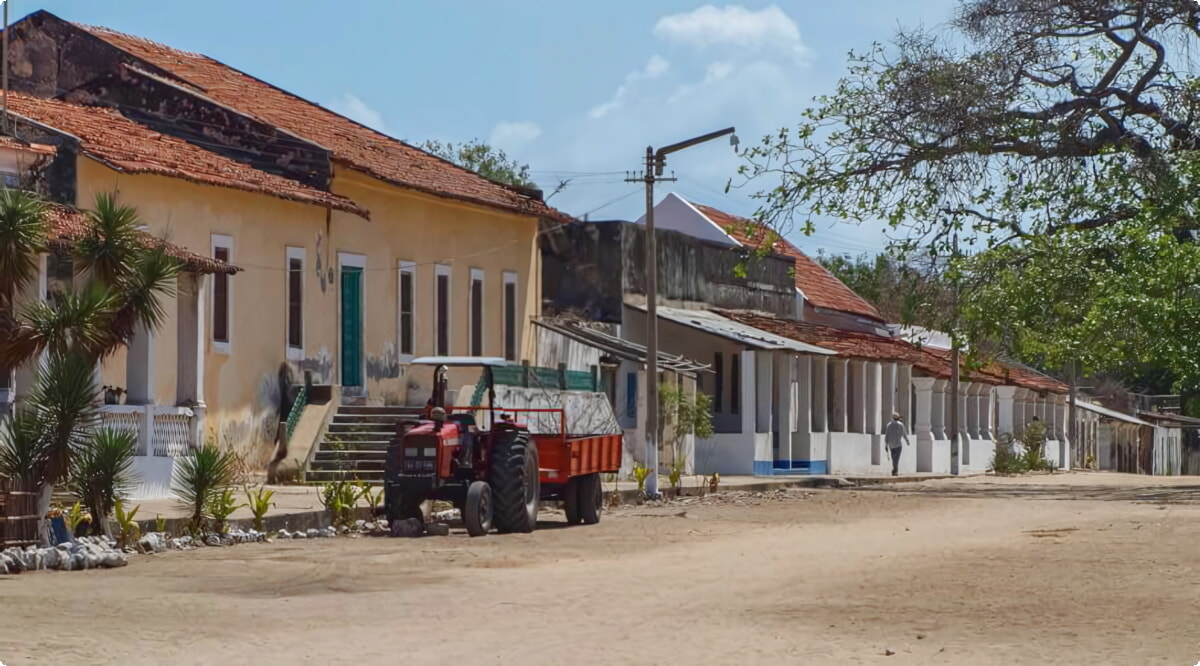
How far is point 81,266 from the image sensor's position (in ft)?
57.3

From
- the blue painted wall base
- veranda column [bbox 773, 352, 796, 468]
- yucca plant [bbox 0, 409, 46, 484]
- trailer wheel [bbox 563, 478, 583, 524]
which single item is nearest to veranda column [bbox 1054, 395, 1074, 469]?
the blue painted wall base

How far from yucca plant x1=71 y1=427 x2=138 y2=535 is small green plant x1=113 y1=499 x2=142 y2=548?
129 millimetres

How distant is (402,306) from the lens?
33.4 m

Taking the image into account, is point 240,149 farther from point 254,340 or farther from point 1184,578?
point 1184,578

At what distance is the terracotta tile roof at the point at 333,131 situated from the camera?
31.8m

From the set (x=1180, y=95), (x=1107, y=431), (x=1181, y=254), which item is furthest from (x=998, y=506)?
(x=1107, y=431)

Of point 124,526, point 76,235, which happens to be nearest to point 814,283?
point 76,235

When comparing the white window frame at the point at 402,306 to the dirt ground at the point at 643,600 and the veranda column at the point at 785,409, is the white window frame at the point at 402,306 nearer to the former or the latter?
the veranda column at the point at 785,409

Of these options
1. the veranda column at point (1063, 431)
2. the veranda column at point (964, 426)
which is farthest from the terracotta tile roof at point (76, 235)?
the veranda column at point (1063, 431)

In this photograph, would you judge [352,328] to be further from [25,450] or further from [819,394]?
[819,394]

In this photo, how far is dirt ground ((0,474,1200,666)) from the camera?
424 inches

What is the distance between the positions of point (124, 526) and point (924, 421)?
1464 inches

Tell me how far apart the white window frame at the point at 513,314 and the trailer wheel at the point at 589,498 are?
45.1 ft

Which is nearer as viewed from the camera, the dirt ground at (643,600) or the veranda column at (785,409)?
the dirt ground at (643,600)
